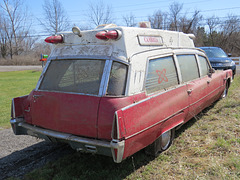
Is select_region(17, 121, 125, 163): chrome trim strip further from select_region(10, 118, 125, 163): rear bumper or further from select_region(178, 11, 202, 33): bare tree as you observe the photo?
select_region(178, 11, 202, 33): bare tree

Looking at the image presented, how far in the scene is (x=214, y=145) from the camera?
3.74 meters

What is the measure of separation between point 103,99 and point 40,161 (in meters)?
1.69

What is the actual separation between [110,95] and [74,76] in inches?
32.5

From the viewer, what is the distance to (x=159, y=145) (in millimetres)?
3355

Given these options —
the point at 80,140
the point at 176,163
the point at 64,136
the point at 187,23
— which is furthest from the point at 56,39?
the point at 187,23

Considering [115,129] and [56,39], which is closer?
[115,129]

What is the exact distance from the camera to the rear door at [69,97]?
277 cm

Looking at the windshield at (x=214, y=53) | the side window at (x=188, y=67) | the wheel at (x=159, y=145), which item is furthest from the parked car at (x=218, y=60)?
the wheel at (x=159, y=145)

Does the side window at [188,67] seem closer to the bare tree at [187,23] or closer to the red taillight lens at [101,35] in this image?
the red taillight lens at [101,35]

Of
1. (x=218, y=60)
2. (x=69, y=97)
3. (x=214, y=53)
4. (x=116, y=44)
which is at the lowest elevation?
(x=69, y=97)

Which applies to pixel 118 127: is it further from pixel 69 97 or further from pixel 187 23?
Answer: pixel 187 23

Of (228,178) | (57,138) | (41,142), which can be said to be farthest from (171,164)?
(41,142)

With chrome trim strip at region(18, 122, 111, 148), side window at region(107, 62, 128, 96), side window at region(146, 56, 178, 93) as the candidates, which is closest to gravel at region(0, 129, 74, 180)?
chrome trim strip at region(18, 122, 111, 148)

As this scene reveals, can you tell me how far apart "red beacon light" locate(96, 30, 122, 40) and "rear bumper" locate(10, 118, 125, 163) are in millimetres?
1337
